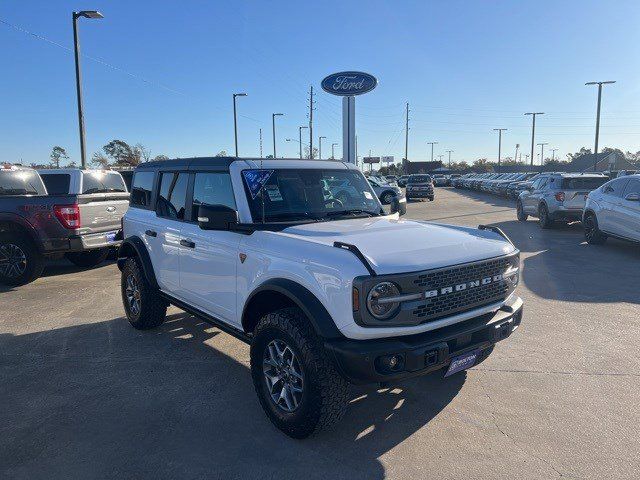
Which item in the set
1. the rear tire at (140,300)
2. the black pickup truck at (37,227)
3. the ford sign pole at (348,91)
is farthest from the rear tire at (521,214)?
the rear tire at (140,300)

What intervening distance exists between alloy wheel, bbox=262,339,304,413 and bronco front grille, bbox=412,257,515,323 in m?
0.93

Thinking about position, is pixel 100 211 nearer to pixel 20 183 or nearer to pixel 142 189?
pixel 20 183

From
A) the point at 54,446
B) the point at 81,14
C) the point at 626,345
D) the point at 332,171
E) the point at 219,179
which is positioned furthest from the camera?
the point at 81,14

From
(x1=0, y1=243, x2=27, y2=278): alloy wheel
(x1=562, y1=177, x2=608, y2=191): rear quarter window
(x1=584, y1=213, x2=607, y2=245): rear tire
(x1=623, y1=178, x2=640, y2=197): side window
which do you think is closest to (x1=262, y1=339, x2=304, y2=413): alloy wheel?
(x1=0, y1=243, x2=27, y2=278): alloy wheel

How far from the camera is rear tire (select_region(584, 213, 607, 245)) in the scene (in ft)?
36.7

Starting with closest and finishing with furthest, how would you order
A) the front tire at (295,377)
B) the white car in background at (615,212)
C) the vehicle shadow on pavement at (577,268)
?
1. the front tire at (295,377)
2. the vehicle shadow on pavement at (577,268)
3. the white car in background at (615,212)

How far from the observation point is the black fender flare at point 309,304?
3.02 meters

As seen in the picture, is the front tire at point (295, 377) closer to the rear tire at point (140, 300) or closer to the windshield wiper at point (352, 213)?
the windshield wiper at point (352, 213)

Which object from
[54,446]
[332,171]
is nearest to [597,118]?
[332,171]

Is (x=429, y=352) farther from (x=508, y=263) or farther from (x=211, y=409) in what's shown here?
(x=211, y=409)

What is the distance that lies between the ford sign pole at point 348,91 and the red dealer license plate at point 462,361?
20.5 meters

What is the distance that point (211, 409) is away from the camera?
386cm

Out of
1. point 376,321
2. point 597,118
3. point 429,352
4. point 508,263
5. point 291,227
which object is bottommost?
point 429,352

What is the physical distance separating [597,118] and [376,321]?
39419 millimetres
